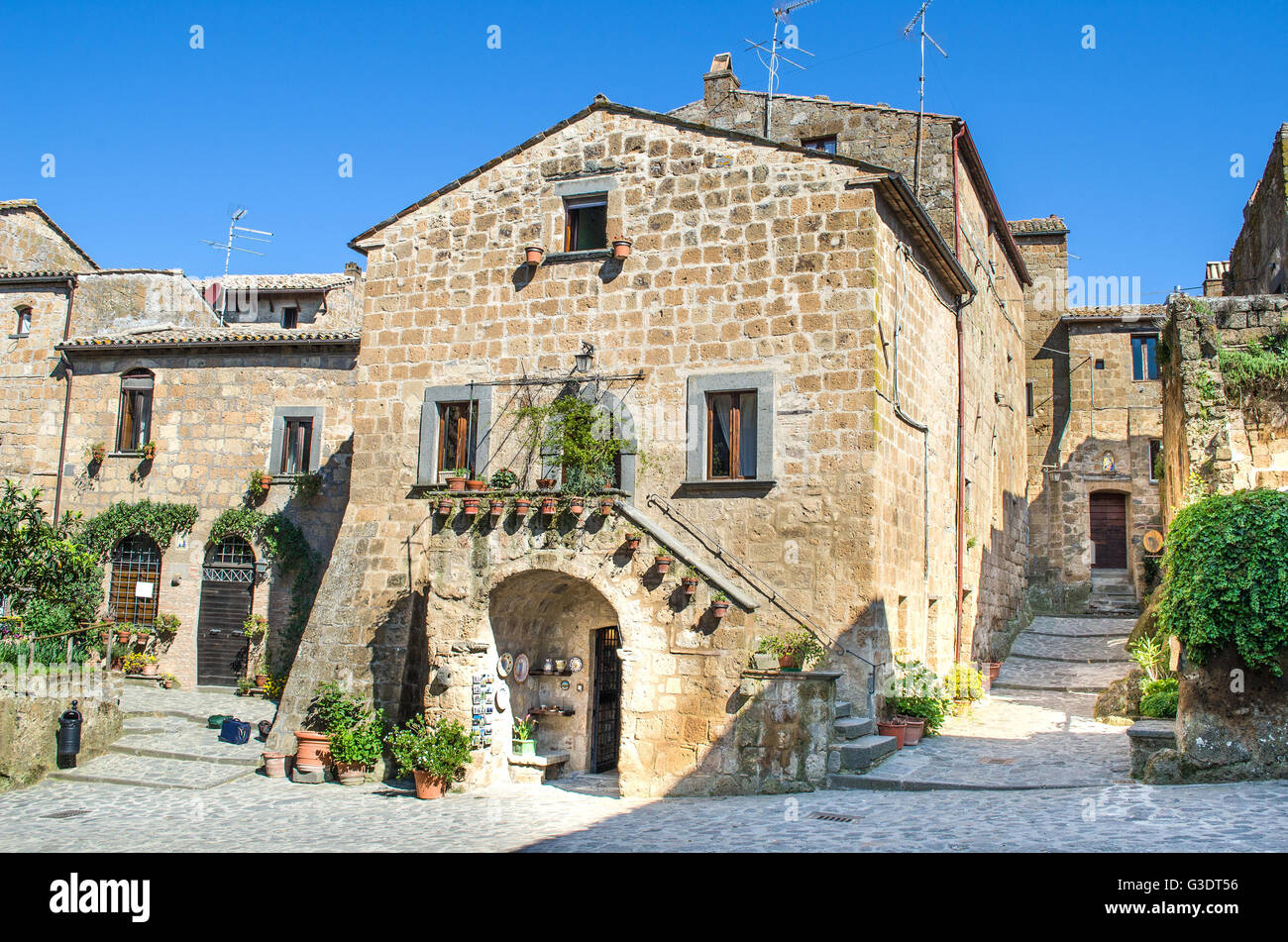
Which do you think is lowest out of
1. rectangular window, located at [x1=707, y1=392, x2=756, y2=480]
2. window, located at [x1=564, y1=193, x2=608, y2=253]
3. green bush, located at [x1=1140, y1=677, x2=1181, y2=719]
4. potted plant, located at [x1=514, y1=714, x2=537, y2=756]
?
potted plant, located at [x1=514, y1=714, x2=537, y2=756]

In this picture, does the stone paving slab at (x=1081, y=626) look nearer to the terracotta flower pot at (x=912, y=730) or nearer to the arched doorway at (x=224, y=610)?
the terracotta flower pot at (x=912, y=730)

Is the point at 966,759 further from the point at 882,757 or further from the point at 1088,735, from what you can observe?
the point at 1088,735

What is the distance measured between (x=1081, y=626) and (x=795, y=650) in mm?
13829

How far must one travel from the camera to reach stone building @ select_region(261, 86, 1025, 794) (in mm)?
12414

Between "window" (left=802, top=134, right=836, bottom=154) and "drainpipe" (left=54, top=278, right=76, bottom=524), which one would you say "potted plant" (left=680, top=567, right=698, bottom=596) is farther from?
"drainpipe" (left=54, top=278, right=76, bottom=524)

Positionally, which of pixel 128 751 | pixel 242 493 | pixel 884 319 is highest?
pixel 884 319

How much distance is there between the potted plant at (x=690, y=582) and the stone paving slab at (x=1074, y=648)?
39.4 feet

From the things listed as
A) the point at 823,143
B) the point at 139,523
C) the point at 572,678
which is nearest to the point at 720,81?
the point at 823,143

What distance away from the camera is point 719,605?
39.6ft

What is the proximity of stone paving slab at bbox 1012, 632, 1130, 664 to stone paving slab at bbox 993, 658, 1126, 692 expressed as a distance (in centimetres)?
31

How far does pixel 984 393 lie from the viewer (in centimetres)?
2066

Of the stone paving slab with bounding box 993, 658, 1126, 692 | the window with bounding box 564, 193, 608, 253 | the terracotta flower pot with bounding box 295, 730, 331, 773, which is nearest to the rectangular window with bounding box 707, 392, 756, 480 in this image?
the window with bounding box 564, 193, 608, 253

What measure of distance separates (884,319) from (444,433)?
22.1 ft
